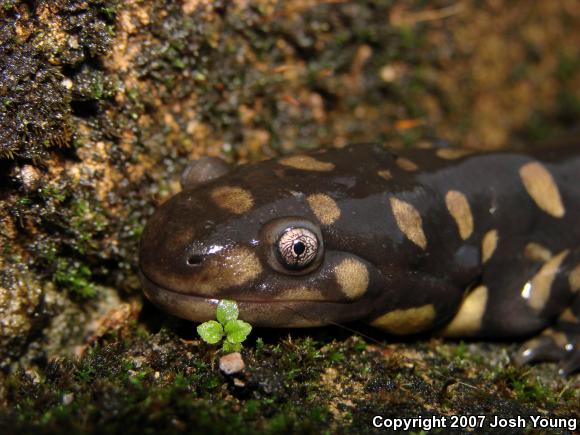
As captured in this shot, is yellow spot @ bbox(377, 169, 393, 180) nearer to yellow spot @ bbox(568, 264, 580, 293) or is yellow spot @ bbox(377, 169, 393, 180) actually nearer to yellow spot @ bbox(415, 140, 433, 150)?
yellow spot @ bbox(415, 140, 433, 150)

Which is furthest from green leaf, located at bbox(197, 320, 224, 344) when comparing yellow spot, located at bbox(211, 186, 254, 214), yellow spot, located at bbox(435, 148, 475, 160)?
yellow spot, located at bbox(435, 148, 475, 160)

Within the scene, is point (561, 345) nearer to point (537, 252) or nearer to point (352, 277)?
point (537, 252)

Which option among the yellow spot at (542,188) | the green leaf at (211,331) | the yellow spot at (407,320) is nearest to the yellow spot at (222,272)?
the green leaf at (211,331)

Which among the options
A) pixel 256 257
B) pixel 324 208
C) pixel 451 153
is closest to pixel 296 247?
pixel 256 257

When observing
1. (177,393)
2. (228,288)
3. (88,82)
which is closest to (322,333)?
(228,288)

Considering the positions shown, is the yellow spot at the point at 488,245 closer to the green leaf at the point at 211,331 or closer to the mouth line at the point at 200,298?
the mouth line at the point at 200,298

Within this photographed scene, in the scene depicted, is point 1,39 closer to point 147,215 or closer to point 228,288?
point 147,215
